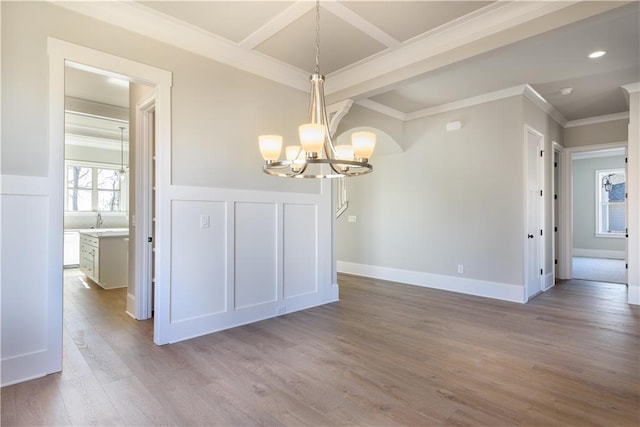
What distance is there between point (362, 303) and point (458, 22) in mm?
3314

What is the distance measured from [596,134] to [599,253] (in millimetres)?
5154

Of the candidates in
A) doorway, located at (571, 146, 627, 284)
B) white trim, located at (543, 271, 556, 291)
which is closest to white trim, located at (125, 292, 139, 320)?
white trim, located at (543, 271, 556, 291)

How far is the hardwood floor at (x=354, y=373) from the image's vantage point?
1.97 m

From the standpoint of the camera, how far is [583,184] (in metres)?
9.54

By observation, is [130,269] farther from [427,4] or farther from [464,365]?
[427,4]

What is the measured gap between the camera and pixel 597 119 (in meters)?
5.76

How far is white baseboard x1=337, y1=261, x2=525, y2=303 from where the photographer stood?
4547mm

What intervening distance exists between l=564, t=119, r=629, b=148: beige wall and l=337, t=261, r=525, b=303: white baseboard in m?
3.36

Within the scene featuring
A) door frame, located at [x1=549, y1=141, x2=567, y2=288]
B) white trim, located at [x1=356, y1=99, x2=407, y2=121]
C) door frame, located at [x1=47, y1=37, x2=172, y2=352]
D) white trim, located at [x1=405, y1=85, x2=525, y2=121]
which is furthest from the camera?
door frame, located at [x1=549, y1=141, x2=567, y2=288]

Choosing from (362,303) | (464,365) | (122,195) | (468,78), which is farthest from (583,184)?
(122,195)

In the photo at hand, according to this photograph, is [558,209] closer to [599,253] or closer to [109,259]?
[599,253]

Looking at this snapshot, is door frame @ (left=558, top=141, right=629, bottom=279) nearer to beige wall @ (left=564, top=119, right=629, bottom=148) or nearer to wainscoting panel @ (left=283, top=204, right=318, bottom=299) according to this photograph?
beige wall @ (left=564, top=119, right=629, bottom=148)

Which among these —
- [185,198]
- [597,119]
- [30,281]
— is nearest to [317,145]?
[185,198]

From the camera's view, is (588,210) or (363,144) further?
(588,210)
